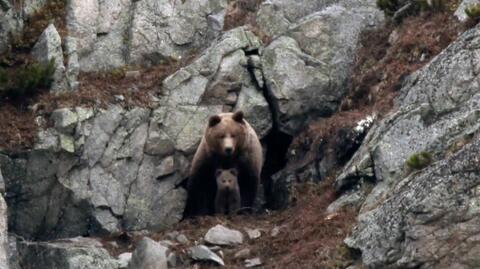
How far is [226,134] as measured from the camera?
2019cm

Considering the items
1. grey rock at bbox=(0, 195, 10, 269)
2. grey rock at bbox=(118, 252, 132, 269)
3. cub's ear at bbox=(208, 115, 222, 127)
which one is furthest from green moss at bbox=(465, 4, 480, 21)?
grey rock at bbox=(0, 195, 10, 269)

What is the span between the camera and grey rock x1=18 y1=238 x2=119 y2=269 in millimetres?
17312

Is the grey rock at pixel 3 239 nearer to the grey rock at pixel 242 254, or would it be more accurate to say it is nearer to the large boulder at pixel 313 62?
the grey rock at pixel 242 254

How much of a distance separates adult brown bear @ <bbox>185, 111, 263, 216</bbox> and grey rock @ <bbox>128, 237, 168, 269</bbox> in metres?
3.20

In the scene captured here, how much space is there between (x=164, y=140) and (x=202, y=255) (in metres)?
3.56

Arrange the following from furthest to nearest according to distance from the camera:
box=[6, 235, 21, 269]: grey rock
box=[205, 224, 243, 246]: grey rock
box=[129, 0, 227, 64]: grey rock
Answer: box=[129, 0, 227, 64]: grey rock
box=[205, 224, 243, 246]: grey rock
box=[6, 235, 21, 269]: grey rock

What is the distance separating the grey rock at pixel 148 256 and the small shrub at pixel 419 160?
3625 millimetres

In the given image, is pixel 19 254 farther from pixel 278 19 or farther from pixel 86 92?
pixel 278 19

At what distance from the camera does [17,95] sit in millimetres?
20156

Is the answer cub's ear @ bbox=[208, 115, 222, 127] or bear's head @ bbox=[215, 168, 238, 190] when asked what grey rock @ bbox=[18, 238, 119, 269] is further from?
cub's ear @ bbox=[208, 115, 222, 127]

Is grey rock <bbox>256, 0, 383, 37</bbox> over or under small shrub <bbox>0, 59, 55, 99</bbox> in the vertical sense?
over

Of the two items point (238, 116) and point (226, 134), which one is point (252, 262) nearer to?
point (226, 134)

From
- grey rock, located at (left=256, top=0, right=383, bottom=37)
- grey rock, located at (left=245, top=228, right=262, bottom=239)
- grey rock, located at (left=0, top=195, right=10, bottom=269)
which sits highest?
grey rock, located at (left=256, top=0, right=383, bottom=37)

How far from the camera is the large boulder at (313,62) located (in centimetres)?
2128
